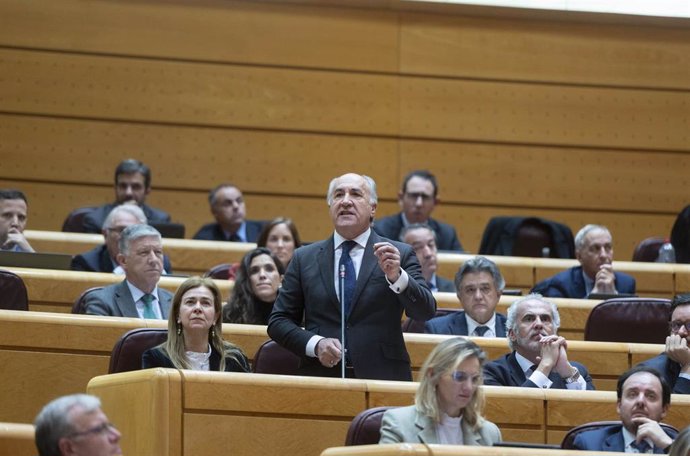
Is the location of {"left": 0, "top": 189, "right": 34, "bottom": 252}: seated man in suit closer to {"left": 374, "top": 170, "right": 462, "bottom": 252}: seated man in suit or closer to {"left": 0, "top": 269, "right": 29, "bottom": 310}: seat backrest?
{"left": 0, "top": 269, "right": 29, "bottom": 310}: seat backrest

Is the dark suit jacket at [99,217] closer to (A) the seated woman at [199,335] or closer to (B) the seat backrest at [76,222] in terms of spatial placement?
(B) the seat backrest at [76,222]

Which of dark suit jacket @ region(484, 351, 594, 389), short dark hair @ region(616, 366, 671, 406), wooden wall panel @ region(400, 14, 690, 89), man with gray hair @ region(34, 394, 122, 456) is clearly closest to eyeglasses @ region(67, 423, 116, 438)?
man with gray hair @ region(34, 394, 122, 456)

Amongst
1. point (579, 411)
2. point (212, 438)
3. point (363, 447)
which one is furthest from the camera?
point (579, 411)

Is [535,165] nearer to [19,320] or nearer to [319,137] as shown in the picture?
[319,137]

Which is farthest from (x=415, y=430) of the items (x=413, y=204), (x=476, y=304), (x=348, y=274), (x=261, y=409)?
(x=413, y=204)

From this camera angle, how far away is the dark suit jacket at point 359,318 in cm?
438

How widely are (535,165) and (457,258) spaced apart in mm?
1812

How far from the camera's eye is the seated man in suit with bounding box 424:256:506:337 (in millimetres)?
5355

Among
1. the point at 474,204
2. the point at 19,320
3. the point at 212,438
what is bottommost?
the point at 212,438

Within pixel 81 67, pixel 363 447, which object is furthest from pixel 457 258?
pixel 363 447

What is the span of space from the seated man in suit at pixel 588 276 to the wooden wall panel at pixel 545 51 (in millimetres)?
2202

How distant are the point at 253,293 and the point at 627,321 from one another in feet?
4.95

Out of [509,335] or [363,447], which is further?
[509,335]

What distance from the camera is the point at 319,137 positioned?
8312 millimetres
